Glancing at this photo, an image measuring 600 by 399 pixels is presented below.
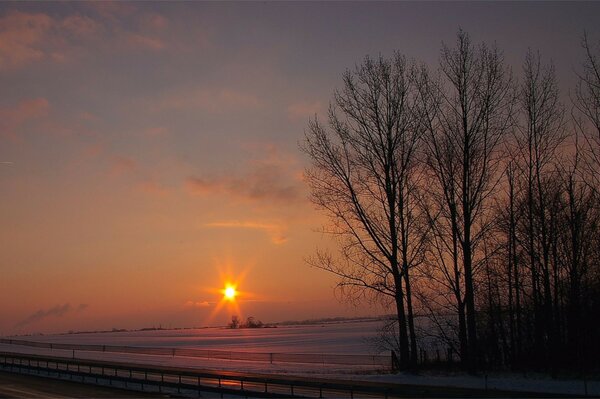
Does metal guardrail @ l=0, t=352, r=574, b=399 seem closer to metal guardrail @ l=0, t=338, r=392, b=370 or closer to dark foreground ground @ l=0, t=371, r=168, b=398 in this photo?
dark foreground ground @ l=0, t=371, r=168, b=398

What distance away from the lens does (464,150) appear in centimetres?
3362

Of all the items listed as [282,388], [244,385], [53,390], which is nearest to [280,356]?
[244,385]

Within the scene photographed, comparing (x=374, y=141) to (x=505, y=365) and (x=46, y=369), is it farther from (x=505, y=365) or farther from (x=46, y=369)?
(x=46, y=369)

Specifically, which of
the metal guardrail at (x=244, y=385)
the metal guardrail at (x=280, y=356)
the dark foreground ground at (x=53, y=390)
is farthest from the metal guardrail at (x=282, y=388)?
the metal guardrail at (x=280, y=356)

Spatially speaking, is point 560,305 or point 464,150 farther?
point 560,305

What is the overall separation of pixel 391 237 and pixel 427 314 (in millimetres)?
6507

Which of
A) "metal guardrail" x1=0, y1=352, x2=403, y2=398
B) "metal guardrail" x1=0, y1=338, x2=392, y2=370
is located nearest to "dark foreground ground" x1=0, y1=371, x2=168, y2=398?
"metal guardrail" x1=0, y1=352, x2=403, y2=398

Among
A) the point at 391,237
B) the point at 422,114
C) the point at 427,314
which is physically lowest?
the point at 427,314

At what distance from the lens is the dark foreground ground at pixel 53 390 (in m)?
27.4

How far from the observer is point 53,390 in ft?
98.5

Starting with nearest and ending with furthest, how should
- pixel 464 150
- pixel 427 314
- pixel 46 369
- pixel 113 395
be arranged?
pixel 113 395 < pixel 464 150 < pixel 427 314 < pixel 46 369

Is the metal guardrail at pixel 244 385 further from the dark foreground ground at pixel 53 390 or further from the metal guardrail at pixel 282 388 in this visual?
the dark foreground ground at pixel 53 390

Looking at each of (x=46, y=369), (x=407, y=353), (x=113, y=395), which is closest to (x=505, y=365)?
(x=407, y=353)

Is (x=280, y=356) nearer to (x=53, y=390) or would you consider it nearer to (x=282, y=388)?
(x=282, y=388)
